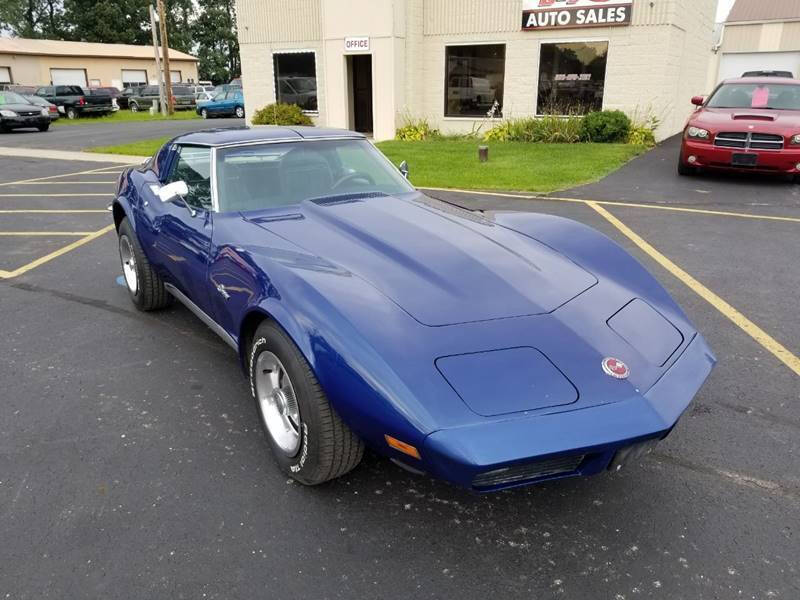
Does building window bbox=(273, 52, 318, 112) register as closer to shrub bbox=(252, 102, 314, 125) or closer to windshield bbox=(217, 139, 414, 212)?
shrub bbox=(252, 102, 314, 125)

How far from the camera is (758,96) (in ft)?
34.6

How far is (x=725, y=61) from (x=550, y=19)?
793 inches

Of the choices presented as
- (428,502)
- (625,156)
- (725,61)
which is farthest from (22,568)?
(725,61)

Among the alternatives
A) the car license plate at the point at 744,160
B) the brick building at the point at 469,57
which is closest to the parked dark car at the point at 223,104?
the brick building at the point at 469,57

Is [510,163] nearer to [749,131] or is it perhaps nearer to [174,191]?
[749,131]

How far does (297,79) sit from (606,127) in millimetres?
9249

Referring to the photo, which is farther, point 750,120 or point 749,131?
point 750,120

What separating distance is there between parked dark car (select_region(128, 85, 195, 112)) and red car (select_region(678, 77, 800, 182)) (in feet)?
117

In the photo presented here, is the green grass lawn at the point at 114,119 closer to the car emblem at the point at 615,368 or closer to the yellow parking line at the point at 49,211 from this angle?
the yellow parking line at the point at 49,211

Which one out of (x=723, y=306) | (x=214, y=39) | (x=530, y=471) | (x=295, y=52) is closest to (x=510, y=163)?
(x=723, y=306)

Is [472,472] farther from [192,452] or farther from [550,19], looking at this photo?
[550,19]

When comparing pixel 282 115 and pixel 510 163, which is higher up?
pixel 282 115

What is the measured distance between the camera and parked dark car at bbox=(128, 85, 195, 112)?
39438 millimetres

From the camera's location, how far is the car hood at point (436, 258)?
104 inches
